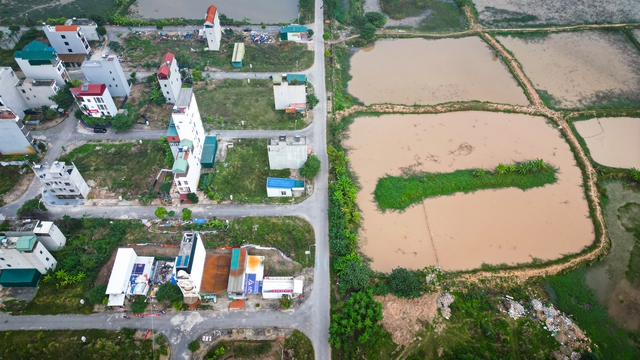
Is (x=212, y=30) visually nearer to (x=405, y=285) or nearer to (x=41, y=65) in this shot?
(x=41, y=65)

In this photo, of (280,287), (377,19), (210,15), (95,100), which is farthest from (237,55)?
(280,287)

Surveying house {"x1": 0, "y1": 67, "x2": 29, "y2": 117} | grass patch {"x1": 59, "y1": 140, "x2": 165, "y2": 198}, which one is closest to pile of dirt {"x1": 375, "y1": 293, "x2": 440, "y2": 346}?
grass patch {"x1": 59, "y1": 140, "x2": 165, "y2": 198}

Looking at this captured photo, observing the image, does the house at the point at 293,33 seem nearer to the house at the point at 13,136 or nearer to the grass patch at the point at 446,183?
the grass patch at the point at 446,183

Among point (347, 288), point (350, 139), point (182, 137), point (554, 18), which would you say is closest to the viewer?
point (347, 288)

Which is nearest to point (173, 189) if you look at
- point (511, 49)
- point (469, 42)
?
point (469, 42)

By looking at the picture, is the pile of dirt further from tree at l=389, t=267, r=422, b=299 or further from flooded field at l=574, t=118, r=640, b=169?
flooded field at l=574, t=118, r=640, b=169

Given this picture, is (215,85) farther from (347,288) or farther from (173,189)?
(347,288)

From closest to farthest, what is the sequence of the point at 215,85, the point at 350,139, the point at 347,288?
1. the point at 347,288
2. the point at 350,139
3. the point at 215,85
